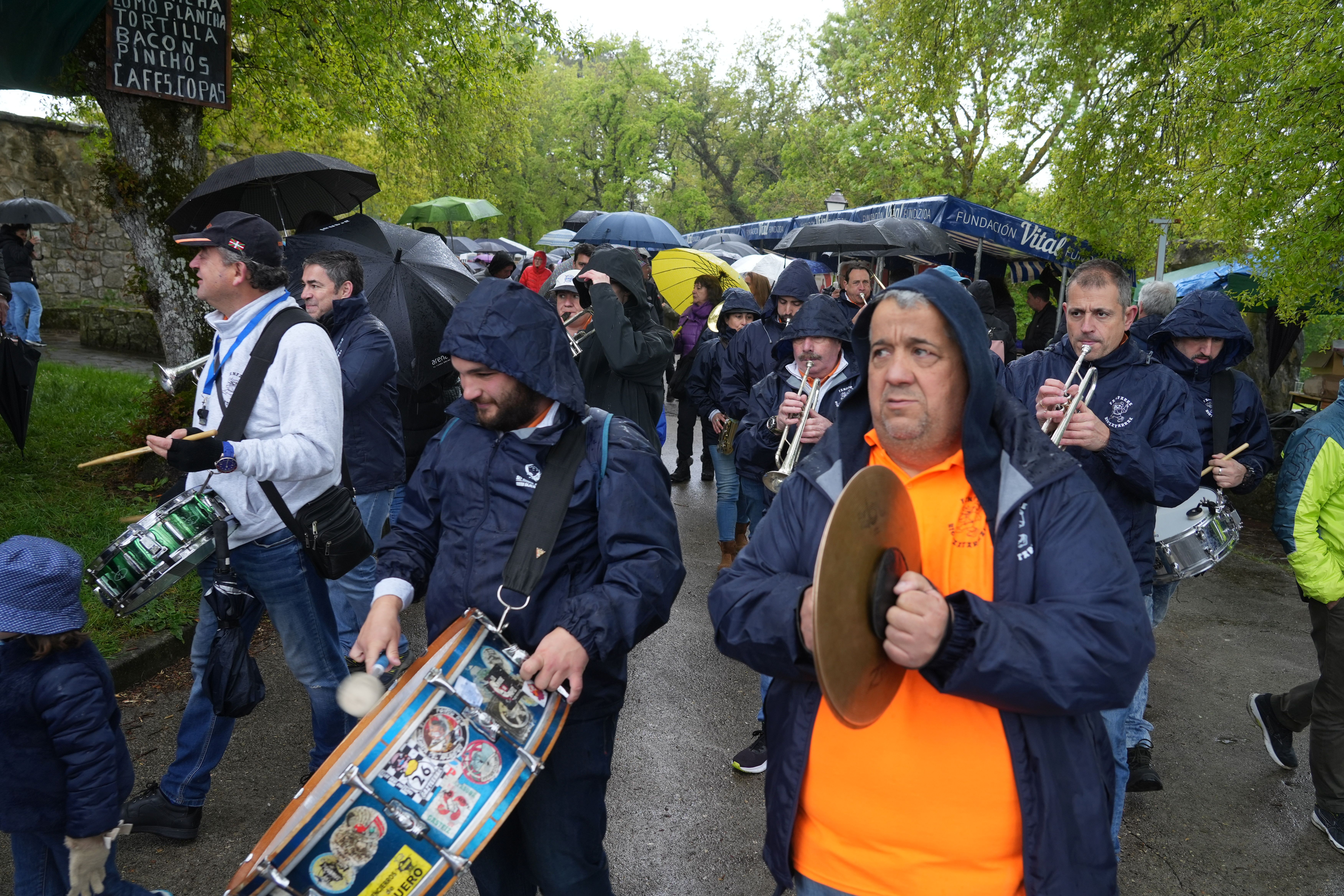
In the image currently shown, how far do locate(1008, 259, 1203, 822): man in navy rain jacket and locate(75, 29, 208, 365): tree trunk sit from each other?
6.70 m

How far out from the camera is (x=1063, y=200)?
38.1ft

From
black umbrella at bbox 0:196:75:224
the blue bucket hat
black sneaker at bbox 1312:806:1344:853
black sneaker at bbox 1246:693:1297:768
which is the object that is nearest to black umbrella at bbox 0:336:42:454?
the blue bucket hat

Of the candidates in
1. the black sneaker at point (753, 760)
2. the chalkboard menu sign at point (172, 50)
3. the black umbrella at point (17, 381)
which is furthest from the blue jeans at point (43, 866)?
the black umbrella at point (17, 381)

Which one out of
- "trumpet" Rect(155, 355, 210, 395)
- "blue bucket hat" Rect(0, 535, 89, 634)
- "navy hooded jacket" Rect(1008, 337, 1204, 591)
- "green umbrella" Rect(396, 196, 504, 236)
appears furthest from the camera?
"green umbrella" Rect(396, 196, 504, 236)

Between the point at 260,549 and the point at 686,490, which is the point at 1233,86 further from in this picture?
the point at 260,549

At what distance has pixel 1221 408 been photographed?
476cm

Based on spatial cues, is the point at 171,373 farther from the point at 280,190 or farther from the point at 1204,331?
the point at 1204,331

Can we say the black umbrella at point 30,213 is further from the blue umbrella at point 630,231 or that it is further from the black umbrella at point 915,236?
the black umbrella at point 915,236

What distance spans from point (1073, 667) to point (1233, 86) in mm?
8732

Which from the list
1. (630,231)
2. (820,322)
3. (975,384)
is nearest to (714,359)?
(820,322)

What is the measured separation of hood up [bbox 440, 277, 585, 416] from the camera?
8.37 feet

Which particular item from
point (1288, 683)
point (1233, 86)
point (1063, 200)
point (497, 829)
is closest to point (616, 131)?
point (1063, 200)

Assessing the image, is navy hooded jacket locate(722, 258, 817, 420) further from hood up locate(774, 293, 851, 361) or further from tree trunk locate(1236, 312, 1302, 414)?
tree trunk locate(1236, 312, 1302, 414)

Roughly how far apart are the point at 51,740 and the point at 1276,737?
5.26 m
